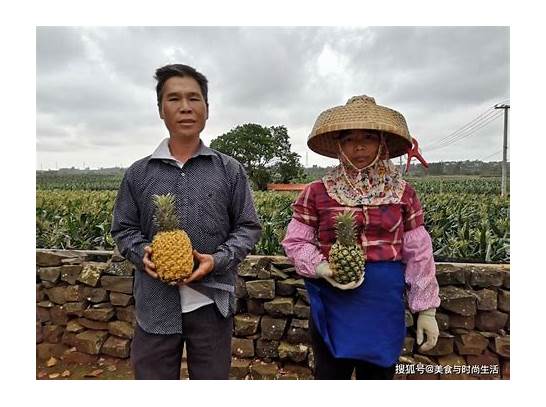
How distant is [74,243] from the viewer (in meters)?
3.16

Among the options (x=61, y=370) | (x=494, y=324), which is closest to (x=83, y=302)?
(x=61, y=370)

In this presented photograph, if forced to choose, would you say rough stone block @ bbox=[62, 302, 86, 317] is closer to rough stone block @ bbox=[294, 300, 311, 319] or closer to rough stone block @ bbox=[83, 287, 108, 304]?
rough stone block @ bbox=[83, 287, 108, 304]

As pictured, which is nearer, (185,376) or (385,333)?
(385,333)

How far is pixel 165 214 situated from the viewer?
1668mm

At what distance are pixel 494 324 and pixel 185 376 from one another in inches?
74.6

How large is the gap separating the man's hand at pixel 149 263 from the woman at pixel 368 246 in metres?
0.56

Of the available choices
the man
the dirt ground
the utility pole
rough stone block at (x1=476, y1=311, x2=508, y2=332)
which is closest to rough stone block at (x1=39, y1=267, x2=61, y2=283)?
the dirt ground

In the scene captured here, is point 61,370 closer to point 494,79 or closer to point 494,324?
point 494,324

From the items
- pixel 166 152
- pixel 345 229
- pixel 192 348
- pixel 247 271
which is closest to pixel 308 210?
pixel 345 229

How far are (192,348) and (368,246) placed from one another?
0.86m

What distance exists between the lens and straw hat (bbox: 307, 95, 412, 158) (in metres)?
1.74

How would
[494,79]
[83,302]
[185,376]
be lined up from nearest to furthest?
[494,79]
[185,376]
[83,302]

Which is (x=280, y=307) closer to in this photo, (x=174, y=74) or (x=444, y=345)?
(x=444, y=345)

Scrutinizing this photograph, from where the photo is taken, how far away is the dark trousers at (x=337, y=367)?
1901 mm
